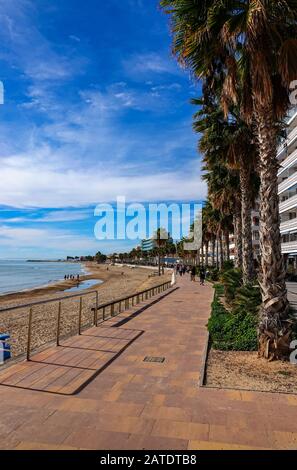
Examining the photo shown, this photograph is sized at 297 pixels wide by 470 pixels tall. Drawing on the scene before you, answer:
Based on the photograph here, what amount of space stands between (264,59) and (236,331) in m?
6.49

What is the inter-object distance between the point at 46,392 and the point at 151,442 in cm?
226

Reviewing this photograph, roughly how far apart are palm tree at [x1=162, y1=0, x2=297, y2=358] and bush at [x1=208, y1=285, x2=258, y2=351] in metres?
0.88

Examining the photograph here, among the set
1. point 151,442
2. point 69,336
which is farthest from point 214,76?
point 151,442

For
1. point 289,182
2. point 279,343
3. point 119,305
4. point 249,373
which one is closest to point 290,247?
point 289,182

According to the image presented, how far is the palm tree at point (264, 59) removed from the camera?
7.58 metres

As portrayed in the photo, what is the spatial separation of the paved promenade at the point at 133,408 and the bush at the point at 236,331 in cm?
92

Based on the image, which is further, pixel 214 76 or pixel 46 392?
pixel 214 76

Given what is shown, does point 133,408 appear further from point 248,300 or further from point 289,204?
point 289,204

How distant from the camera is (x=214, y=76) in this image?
31.0ft

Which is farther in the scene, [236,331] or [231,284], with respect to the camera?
[231,284]

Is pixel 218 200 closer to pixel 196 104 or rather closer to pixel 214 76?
pixel 196 104

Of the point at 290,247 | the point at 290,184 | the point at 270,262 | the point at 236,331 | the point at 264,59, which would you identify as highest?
the point at 290,184

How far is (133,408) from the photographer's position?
514 cm

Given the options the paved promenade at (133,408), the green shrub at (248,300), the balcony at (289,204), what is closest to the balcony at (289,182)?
the balcony at (289,204)
